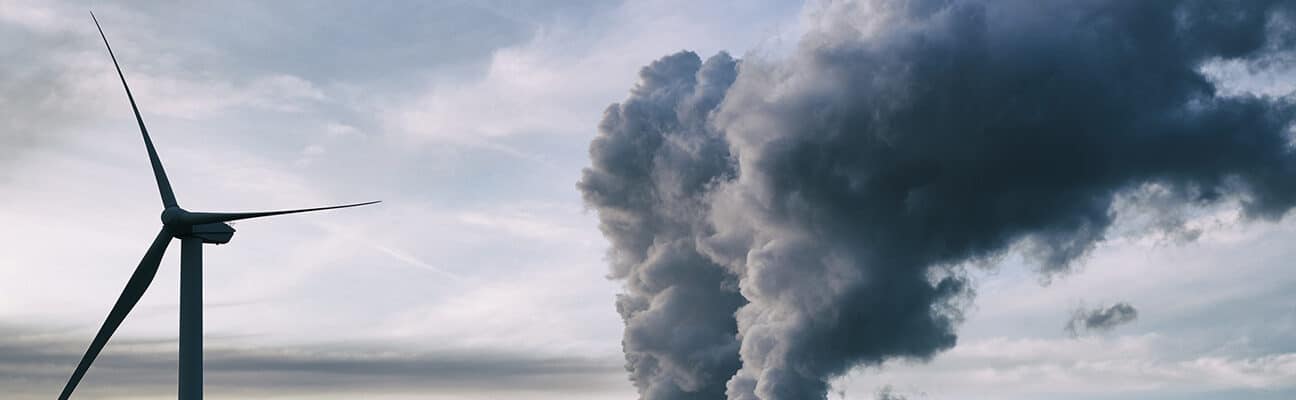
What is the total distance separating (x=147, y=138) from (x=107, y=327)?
26.1 m

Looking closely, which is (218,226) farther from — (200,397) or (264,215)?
(200,397)

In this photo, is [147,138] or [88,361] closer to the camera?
[88,361]

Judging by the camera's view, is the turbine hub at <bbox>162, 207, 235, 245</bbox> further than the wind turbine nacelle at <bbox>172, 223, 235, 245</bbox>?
No

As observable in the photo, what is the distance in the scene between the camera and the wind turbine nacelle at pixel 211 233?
176000 millimetres

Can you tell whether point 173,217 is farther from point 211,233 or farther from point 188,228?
point 211,233

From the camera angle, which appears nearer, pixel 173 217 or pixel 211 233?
pixel 173 217

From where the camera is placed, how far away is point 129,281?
174 meters

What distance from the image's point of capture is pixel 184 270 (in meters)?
175

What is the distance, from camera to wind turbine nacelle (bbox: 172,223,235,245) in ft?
577

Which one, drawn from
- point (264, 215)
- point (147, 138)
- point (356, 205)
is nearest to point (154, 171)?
point (147, 138)

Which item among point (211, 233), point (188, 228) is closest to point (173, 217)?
point (188, 228)

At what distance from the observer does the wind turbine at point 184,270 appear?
554 feet

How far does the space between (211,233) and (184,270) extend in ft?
20.4

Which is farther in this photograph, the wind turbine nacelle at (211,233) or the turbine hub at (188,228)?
the wind turbine nacelle at (211,233)
